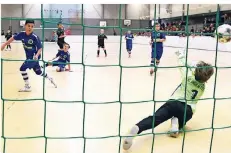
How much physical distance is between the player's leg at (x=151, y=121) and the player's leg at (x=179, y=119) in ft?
0.17

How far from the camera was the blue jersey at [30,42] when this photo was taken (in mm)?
4133

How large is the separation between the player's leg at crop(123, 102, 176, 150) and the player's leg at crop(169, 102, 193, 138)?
0.17 ft

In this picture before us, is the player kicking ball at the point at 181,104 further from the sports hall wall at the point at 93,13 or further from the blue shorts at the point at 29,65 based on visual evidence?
the sports hall wall at the point at 93,13

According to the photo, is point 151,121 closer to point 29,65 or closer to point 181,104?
point 181,104

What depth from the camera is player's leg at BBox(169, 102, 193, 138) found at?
2.73 m

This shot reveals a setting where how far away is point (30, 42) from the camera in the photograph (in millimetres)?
4273

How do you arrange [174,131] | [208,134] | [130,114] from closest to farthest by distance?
[174,131] → [208,134] → [130,114]

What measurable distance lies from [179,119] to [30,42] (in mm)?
2494

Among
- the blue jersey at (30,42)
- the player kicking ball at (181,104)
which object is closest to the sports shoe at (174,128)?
the player kicking ball at (181,104)

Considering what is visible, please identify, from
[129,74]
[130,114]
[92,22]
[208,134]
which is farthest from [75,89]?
[92,22]

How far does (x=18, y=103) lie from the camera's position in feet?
12.4

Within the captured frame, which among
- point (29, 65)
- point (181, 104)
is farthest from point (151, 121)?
point (29, 65)

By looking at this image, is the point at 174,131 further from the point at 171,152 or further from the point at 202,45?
the point at 202,45

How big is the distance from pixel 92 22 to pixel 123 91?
20.1 m
